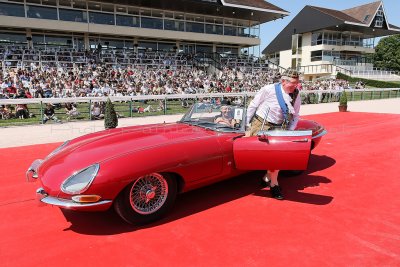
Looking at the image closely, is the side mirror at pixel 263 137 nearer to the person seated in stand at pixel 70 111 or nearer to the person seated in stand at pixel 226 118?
the person seated in stand at pixel 226 118

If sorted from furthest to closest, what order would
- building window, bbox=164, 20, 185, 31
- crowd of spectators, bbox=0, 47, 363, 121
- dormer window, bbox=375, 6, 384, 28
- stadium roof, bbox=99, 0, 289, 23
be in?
dormer window, bbox=375, 6, 384, 28, building window, bbox=164, 20, 185, 31, stadium roof, bbox=99, 0, 289, 23, crowd of spectators, bbox=0, 47, 363, 121

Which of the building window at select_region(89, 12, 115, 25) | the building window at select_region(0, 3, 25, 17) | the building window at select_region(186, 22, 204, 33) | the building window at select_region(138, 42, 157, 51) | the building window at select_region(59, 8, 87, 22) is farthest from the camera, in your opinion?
the building window at select_region(186, 22, 204, 33)

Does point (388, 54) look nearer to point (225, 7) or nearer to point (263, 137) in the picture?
point (225, 7)

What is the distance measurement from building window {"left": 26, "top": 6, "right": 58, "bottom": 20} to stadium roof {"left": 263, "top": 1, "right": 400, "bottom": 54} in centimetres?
3810

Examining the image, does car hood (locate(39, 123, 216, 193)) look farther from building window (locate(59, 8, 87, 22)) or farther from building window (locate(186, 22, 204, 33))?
building window (locate(186, 22, 204, 33))

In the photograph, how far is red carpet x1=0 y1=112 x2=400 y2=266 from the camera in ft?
9.91

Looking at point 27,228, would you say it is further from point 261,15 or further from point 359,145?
point 261,15

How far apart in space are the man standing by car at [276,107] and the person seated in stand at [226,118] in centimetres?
25

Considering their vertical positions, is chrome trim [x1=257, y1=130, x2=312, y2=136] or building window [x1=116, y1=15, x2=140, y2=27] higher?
building window [x1=116, y1=15, x2=140, y2=27]

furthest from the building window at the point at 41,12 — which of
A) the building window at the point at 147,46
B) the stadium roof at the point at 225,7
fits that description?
the building window at the point at 147,46

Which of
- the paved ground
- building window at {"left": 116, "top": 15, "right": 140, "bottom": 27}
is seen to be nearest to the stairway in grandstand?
building window at {"left": 116, "top": 15, "right": 140, "bottom": 27}

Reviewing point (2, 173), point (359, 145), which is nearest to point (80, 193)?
point (2, 173)

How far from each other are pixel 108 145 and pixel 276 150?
2029 millimetres

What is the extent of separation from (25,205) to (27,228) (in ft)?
2.62
